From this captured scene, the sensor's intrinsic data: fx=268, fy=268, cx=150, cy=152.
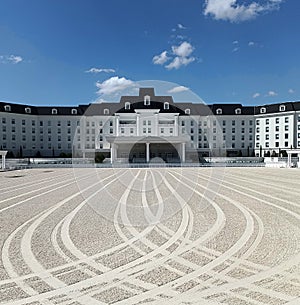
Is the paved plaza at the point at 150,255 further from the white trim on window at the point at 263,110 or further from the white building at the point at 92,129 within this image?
the white trim on window at the point at 263,110

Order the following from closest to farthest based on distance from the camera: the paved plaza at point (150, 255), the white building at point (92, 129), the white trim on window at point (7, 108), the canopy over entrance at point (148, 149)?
the paved plaza at point (150, 255), the canopy over entrance at point (148, 149), the white building at point (92, 129), the white trim on window at point (7, 108)

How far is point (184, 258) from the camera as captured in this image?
4.62 metres

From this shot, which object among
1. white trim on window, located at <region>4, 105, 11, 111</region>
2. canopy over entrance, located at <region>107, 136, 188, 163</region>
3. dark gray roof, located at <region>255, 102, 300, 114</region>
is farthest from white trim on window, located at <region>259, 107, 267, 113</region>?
white trim on window, located at <region>4, 105, 11, 111</region>

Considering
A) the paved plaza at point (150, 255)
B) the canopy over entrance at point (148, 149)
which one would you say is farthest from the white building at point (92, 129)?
the paved plaza at point (150, 255)

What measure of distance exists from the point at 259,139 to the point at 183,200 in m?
63.1

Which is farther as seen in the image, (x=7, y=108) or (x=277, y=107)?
(x=277, y=107)

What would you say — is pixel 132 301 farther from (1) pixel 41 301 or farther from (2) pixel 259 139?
(2) pixel 259 139

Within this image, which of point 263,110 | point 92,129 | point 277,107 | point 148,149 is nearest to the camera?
point 148,149

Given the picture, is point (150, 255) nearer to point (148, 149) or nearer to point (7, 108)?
point (148, 149)

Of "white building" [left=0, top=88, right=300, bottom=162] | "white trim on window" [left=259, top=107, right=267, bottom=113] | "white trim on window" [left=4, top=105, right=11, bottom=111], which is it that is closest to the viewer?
"white building" [left=0, top=88, right=300, bottom=162]

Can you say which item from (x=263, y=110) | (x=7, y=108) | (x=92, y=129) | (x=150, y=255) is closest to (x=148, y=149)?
(x=92, y=129)

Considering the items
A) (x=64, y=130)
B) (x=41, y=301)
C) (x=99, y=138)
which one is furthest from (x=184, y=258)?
(x=64, y=130)

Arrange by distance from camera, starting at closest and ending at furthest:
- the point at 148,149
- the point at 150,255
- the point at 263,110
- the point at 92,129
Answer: the point at 150,255 < the point at 148,149 < the point at 92,129 < the point at 263,110

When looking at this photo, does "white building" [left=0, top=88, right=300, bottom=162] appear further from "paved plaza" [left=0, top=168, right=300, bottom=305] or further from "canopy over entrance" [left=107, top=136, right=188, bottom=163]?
"paved plaza" [left=0, top=168, right=300, bottom=305]
